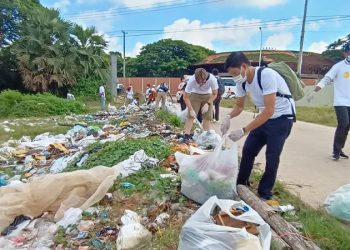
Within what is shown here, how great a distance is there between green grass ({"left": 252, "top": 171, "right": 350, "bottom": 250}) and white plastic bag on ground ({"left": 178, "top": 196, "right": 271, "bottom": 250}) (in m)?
0.66

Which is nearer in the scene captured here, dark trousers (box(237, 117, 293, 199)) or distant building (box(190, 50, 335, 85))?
dark trousers (box(237, 117, 293, 199))

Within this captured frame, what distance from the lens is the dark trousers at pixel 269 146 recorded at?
3.37 m

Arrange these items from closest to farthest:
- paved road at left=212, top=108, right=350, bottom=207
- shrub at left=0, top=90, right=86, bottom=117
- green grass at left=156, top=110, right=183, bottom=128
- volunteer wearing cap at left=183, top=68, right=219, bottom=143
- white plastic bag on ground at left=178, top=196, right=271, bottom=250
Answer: white plastic bag on ground at left=178, top=196, right=271, bottom=250, paved road at left=212, top=108, right=350, bottom=207, volunteer wearing cap at left=183, top=68, right=219, bottom=143, green grass at left=156, top=110, right=183, bottom=128, shrub at left=0, top=90, right=86, bottom=117

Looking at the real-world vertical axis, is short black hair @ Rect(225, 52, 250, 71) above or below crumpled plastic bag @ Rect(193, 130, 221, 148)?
above

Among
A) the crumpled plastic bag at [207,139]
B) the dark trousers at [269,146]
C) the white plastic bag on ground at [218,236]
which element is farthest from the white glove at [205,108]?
the white plastic bag on ground at [218,236]

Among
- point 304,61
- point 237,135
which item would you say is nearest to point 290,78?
point 237,135

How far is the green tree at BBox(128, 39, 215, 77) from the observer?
138ft

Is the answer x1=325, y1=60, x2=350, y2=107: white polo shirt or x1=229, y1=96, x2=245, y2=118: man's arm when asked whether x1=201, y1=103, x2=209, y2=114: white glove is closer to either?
x1=325, y1=60, x2=350, y2=107: white polo shirt

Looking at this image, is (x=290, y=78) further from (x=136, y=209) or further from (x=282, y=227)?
(x=136, y=209)

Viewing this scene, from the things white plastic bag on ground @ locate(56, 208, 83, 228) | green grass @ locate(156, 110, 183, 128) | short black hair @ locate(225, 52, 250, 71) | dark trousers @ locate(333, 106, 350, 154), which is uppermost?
short black hair @ locate(225, 52, 250, 71)

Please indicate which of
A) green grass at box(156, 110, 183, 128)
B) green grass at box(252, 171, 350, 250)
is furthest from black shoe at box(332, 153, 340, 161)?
green grass at box(156, 110, 183, 128)

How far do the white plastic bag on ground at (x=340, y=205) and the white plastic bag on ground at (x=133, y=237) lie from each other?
1626 millimetres

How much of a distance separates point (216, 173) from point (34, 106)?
14812 millimetres

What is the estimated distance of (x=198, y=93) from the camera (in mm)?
6645
